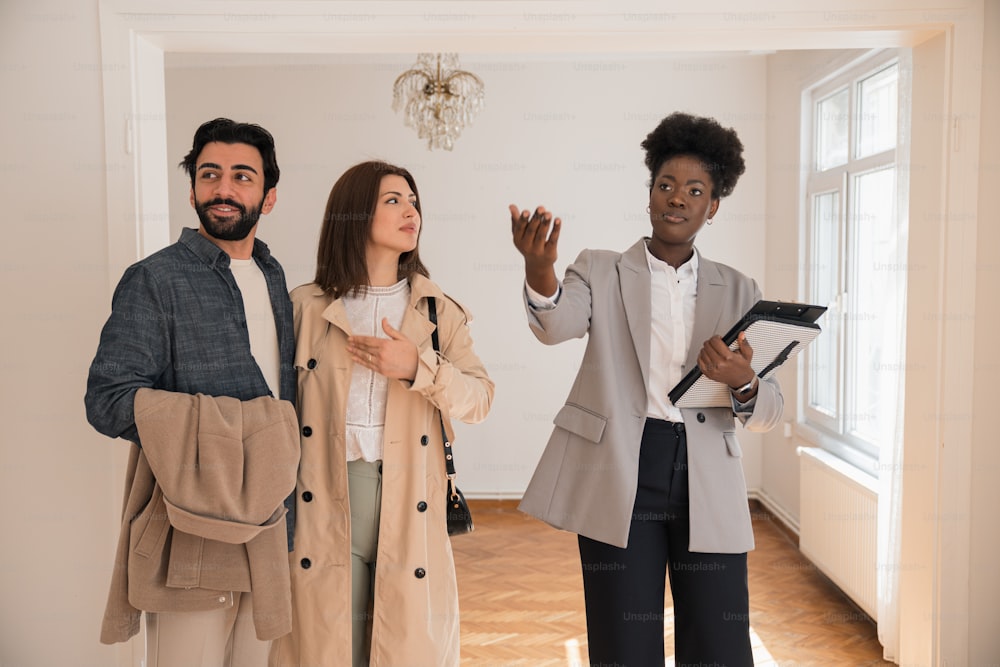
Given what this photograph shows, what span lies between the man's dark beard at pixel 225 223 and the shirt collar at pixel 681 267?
98 centimetres

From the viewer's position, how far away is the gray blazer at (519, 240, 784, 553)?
1959mm

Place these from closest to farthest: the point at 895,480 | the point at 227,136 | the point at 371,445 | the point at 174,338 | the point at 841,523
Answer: the point at 174,338 → the point at 227,136 → the point at 371,445 → the point at 895,480 → the point at 841,523

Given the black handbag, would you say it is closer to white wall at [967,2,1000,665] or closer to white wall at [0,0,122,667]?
white wall at [0,0,122,667]

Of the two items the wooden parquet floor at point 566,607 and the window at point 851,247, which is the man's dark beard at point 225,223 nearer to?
the wooden parquet floor at point 566,607

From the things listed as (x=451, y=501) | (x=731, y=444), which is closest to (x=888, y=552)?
(x=731, y=444)

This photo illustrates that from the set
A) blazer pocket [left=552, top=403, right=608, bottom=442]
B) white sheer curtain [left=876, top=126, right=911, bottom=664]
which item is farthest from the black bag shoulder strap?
white sheer curtain [left=876, top=126, right=911, bottom=664]

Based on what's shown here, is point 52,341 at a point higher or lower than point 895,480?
higher

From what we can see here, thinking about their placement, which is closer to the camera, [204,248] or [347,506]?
[204,248]

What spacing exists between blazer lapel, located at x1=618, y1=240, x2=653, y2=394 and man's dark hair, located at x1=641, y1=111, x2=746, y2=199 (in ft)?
0.75

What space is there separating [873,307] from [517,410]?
2429 mm

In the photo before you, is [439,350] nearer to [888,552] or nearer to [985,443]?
[985,443]

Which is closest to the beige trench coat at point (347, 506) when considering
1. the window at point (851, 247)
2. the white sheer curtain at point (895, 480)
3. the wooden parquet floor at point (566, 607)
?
the wooden parquet floor at point (566, 607)

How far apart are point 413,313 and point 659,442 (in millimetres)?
683

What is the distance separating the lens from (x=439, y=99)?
423 centimetres
